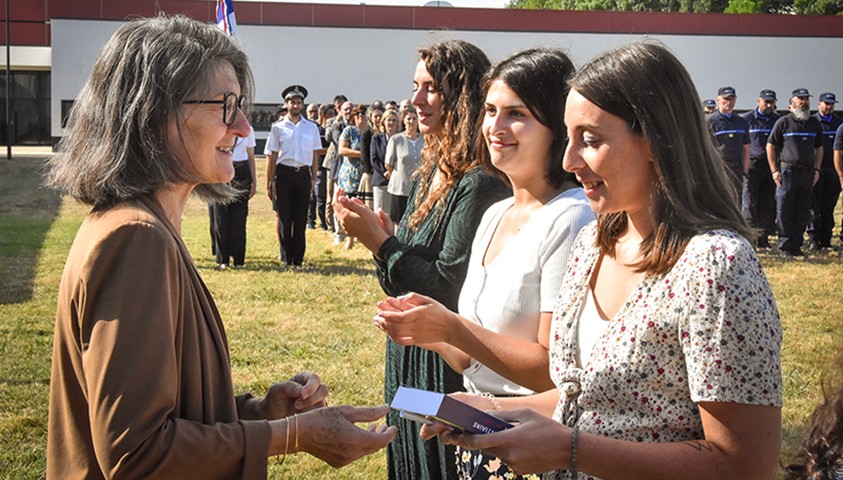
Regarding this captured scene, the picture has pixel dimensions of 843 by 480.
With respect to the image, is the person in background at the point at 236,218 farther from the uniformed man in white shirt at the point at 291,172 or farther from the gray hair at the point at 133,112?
the gray hair at the point at 133,112

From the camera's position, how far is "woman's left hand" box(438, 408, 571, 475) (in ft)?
6.77

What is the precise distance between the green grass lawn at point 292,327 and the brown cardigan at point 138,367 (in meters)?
0.95

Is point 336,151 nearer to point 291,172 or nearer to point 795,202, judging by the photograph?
point 291,172

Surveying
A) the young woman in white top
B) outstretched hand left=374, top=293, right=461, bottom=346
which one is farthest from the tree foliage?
outstretched hand left=374, top=293, right=461, bottom=346

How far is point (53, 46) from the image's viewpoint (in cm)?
3170

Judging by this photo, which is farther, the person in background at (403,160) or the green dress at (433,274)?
the person in background at (403,160)

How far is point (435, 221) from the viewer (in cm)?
A: 356

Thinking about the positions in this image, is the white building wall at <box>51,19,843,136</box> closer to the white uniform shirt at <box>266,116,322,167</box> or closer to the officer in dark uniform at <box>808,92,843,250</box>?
the officer in dark uniform at <box>808,92,843,250</box>

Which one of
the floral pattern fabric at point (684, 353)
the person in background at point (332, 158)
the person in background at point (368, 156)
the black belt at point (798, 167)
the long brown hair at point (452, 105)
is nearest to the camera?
the floral pattern fabric at point (684, 353)

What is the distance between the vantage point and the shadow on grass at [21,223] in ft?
37.0

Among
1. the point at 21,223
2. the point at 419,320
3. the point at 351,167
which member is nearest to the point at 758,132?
the point at 351,167

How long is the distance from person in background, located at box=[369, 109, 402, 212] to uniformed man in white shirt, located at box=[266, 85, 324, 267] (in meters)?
1.23

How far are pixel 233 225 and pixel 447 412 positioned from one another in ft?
33.8

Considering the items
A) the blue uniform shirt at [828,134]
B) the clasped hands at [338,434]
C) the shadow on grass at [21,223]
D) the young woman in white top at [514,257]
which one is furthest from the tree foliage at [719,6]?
the clasped hands at [338,434]
